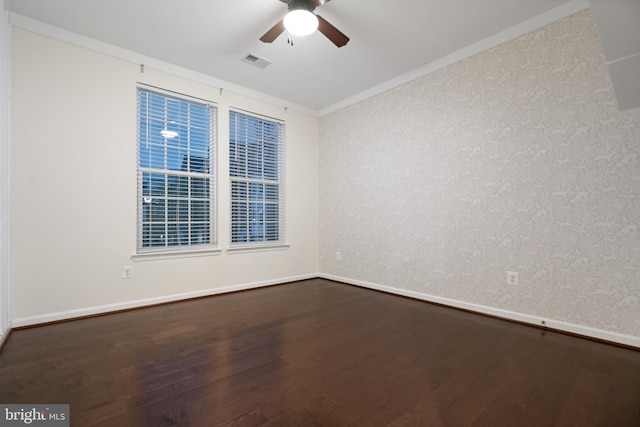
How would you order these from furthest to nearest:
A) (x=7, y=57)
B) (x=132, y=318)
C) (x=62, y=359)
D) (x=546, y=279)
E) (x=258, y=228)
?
1. (x=258, y=228)
2. (x=132, y=318)
3. (x=546, y=279)
4. (x=7, y=57)
5. (x=62, y=359)

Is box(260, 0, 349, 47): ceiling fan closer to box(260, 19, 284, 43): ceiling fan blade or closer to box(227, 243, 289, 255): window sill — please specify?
box(260, 19, 284, 43): ceiling fan blade

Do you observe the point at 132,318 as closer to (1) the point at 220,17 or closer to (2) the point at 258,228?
(2) the point at 258,228

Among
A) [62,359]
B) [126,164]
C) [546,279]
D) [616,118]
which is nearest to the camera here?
[62,359]

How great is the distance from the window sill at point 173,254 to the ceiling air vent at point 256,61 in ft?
7.75

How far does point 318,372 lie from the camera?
1837mm

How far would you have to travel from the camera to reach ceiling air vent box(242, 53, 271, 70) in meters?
3.31

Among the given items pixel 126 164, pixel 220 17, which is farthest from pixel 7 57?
pixel 220 17

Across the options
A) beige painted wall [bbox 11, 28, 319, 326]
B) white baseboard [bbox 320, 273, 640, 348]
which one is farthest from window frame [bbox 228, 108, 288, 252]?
white baseboard [bbox 320, 273, 640, 348]

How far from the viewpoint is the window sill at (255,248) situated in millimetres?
3964

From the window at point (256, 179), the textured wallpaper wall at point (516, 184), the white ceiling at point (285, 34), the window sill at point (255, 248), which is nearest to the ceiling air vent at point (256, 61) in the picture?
the white ceiling at point (285, 34)

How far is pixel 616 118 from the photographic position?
226 centimetres

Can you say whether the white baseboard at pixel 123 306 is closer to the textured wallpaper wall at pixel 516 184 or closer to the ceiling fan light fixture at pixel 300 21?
the textured wallpaper wall at pixel 516 184

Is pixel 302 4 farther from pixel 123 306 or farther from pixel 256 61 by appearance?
pixel 123 306

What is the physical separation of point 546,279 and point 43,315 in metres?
4.62
